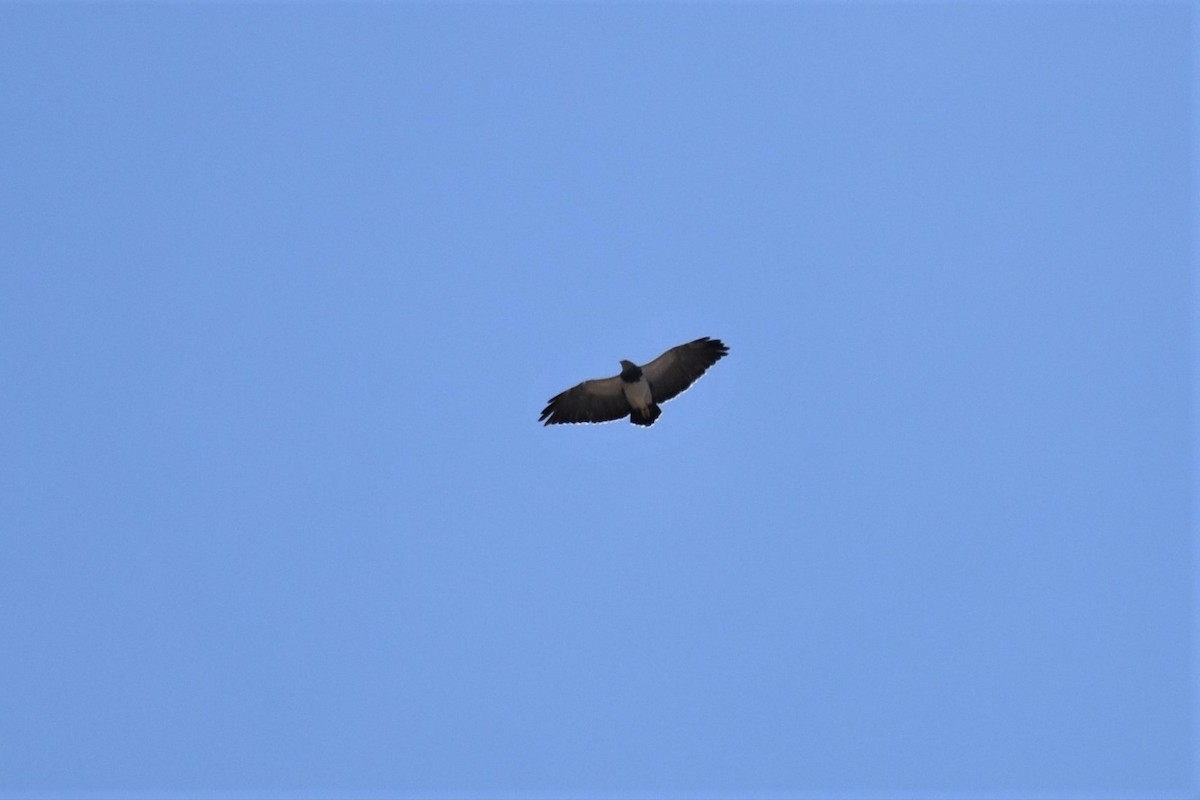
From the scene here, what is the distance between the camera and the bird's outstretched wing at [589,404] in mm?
31078

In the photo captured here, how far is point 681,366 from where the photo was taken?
30875mm

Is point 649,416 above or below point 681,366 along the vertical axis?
below

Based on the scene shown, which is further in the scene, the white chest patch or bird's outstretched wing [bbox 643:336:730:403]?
bird's outstretched wing [bbox 643:336:730:403]

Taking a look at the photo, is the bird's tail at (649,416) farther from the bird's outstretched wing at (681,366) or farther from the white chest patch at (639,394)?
the bird's outstretched wing at (681,366)

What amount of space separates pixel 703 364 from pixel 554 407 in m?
2.77

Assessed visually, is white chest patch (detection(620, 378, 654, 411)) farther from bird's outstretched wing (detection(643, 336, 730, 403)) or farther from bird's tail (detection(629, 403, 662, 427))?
bird's outstretched wing (detection(643, 336, 730, 403))

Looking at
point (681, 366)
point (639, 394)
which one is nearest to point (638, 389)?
point (639, 394)

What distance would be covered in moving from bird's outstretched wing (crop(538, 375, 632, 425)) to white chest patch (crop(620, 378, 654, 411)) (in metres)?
0.25

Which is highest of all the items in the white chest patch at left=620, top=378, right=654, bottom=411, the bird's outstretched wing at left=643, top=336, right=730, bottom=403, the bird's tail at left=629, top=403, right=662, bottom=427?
the bird's outstretched wing at left=643, top=336, right=730, bottom=403

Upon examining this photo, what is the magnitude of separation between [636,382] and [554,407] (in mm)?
1777

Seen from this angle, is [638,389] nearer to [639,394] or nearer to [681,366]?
[639,394]

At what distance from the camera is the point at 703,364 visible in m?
30.8

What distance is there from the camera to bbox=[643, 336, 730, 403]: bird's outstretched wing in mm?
30766

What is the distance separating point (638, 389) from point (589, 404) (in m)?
1.22
